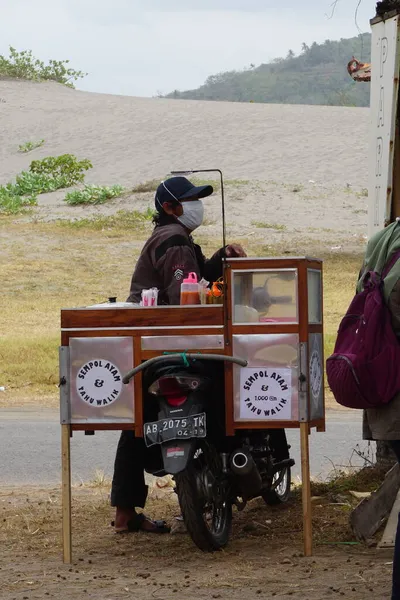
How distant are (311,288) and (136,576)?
5.22 feet

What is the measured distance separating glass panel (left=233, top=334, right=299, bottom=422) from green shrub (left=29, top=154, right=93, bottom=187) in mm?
31572

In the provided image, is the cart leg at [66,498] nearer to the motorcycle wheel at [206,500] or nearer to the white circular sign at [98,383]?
the white circular sign at [98,383]

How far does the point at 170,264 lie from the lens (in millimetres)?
5906

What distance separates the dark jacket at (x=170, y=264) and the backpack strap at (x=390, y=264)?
1621mm

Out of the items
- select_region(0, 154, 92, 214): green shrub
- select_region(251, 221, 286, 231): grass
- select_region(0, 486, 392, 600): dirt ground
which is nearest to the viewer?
Answer: select_region(0, 486, 392, 600): dirt ground

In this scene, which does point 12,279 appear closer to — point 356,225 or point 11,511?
point 356,225

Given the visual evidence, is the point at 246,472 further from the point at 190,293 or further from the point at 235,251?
the point at 235,251

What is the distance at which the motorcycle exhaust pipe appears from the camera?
18.2 ft

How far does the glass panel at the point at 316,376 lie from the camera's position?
5438 mm

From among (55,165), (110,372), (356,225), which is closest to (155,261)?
(110,372)

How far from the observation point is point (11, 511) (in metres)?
6.82

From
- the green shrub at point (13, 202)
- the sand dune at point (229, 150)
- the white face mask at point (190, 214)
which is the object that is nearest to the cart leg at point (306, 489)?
the white face mask at point (190, 214)

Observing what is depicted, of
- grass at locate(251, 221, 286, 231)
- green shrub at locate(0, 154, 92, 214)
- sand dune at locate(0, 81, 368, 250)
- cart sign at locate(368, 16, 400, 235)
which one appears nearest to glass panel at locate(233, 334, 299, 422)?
cart sign at locate(368, 16, 400, 235)

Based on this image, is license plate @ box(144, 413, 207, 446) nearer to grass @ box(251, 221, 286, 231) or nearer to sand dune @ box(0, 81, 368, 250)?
sand dune @ box(0, 81, 368, 250)
